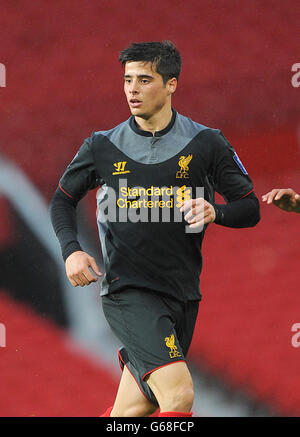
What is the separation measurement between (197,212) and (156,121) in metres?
0.63

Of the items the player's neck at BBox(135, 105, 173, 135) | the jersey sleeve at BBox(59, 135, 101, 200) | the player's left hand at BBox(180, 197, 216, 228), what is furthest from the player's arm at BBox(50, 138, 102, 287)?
the player's left hand at BBox(180, 197, 216, 228)

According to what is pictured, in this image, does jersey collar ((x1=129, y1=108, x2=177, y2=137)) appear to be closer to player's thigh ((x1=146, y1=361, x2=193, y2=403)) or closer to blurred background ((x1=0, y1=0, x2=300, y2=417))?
player's thigh ((x1=146, y1=361, x2=193, y2=403))

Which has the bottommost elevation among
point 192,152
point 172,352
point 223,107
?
point 172,352

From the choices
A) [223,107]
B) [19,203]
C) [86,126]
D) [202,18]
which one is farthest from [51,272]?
[202,18]

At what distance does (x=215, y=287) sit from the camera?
511cm

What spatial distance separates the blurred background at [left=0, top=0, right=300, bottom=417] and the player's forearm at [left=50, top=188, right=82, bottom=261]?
4.56ft

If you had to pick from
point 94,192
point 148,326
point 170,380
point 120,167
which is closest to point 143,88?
point 120,167

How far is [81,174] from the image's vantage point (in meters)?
3.70

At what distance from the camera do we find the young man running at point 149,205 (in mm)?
3518

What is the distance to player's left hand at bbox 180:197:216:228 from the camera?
3156 millimetres

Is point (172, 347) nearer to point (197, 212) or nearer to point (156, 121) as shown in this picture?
point (197, 212)

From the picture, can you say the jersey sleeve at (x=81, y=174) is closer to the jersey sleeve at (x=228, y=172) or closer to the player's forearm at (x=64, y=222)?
the player's forearm at (x=64, y=222)

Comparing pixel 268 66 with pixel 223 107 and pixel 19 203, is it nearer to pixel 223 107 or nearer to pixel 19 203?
pixel 223 107
